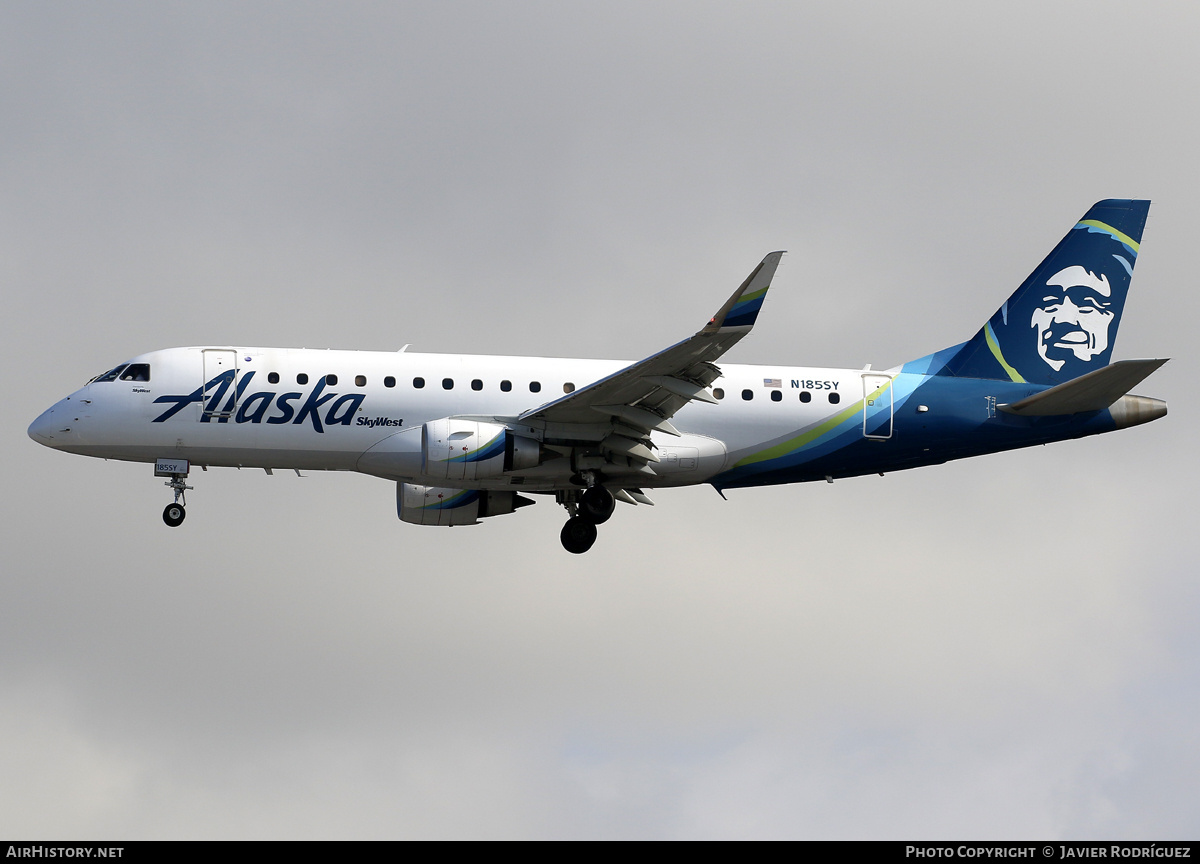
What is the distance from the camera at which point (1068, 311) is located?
45844 millimetres

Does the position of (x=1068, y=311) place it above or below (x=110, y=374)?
above

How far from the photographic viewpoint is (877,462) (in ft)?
142

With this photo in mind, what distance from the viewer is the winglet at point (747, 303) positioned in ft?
117

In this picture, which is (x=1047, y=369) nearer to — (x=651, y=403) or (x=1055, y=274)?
(x=1055, y=274)

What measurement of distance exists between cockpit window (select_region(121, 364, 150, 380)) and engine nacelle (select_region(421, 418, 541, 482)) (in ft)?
23.6

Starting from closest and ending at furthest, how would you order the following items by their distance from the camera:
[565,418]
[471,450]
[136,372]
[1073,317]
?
[471,450]
[565,418]
[136,372]
[1073,317]

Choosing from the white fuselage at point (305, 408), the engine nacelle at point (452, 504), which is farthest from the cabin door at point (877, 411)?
the engine nacelle at point (452, 504)

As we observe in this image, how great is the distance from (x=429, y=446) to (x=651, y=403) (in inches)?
216

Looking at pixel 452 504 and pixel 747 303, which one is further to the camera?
pixel 452 504

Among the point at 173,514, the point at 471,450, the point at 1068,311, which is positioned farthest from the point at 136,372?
the point at 1068,311

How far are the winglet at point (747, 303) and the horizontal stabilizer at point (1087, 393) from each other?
390 inches

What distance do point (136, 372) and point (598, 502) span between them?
39.5 feet

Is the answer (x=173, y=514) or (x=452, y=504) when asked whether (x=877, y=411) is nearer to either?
(x=452, y=504)
